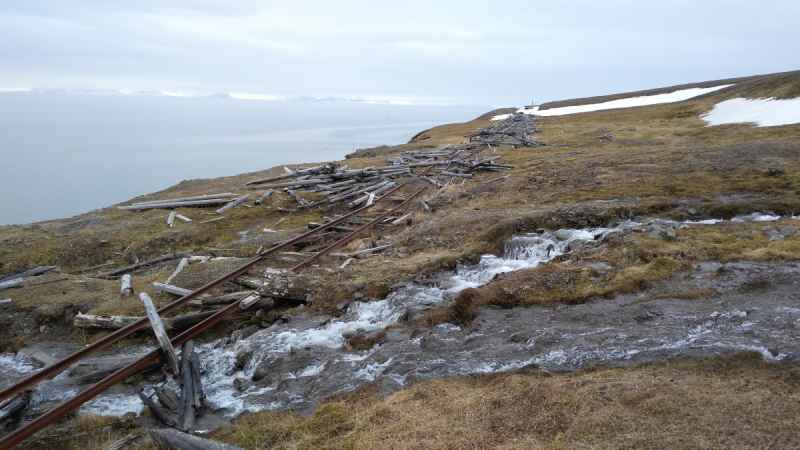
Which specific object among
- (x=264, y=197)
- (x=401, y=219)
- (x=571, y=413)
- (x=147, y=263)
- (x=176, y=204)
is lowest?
(x=571, y=413)

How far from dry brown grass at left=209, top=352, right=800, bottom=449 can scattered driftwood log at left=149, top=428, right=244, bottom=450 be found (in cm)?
83

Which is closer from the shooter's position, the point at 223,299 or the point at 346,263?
the point at 223,299

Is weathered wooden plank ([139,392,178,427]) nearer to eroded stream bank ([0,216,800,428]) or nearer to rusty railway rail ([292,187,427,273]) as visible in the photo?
eroded stream bank ([0,216,800,428])

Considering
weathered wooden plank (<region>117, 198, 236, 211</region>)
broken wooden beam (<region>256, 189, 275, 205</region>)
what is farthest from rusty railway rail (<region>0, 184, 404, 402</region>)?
weathered wooden plank (<region>117, 198, 236, 211</region>)

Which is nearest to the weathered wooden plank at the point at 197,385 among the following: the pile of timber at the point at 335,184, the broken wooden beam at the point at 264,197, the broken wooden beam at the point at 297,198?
the pile of timber at the point at 335,184

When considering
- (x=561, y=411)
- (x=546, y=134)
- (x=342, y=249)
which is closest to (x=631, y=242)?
(x=561, y=411)

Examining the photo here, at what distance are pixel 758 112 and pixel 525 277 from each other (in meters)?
43.1

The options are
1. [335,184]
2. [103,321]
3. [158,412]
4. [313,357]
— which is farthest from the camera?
[335,184]

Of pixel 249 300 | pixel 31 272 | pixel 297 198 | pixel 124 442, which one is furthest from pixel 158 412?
pixel 297 198

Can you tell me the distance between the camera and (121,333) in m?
10.4

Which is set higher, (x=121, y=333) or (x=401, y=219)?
(x=401, y=219)

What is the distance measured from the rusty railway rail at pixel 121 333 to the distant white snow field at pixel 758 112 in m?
37.6

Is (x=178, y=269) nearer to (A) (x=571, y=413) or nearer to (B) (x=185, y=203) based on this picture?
(B) (x=185, y=203)

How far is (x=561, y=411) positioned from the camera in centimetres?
641
